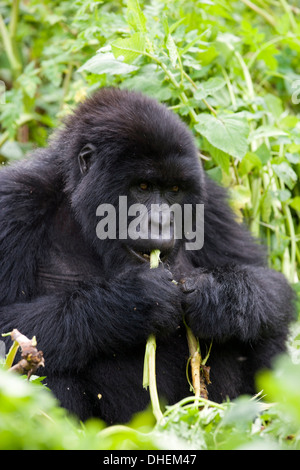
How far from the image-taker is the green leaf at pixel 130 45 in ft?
Answer: 12.2

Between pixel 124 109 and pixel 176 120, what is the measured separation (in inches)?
11.9

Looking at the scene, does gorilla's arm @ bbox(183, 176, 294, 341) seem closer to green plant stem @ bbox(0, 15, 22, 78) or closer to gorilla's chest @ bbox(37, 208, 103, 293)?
gorilla's chest @ bbox(37, 208, 103, 293)

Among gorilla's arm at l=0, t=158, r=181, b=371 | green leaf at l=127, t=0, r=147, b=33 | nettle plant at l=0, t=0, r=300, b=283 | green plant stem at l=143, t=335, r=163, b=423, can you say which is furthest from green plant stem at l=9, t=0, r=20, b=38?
green plant stem at l=143, t=335, r=163, b=423

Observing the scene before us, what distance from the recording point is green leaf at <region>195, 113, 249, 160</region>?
398cm

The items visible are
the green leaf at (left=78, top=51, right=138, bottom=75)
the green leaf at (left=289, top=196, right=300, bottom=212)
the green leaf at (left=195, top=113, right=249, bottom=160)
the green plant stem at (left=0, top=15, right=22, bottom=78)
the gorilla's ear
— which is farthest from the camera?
the green plant stem at (left=0, top=15, right=22, bottom=78)

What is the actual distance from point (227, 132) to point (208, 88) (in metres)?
0.55

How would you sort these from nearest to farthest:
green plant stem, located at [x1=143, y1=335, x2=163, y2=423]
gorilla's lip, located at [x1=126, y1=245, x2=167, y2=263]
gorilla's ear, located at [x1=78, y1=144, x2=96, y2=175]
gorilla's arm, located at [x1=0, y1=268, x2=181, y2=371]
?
green plant stem, located at [x1=143, y1=335, x2=163, y2=423], gorilla's arm, located at [x1=0, y1=268, x2=181, y2=371], gorilla's lip, located at [x1=126, y1=245, x2=167, y2=263], gorilla's ear, located at [x1=78, y1=144, x2=96, y2=175]

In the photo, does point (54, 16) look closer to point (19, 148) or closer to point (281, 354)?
point (19, 148)

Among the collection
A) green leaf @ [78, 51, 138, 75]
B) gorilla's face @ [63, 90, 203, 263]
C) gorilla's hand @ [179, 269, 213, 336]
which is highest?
green leaf @ [78, 51, 138, 75]

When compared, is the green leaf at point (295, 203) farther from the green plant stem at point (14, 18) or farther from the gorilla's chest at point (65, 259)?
the green plant stem at point (14, 18)

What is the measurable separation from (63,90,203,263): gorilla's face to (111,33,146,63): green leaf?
1.07 feet

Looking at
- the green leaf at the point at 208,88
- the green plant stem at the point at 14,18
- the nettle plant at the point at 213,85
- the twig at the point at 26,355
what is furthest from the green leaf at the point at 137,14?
the green plant stem at the point at 14,18

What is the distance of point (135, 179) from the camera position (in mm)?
3416
